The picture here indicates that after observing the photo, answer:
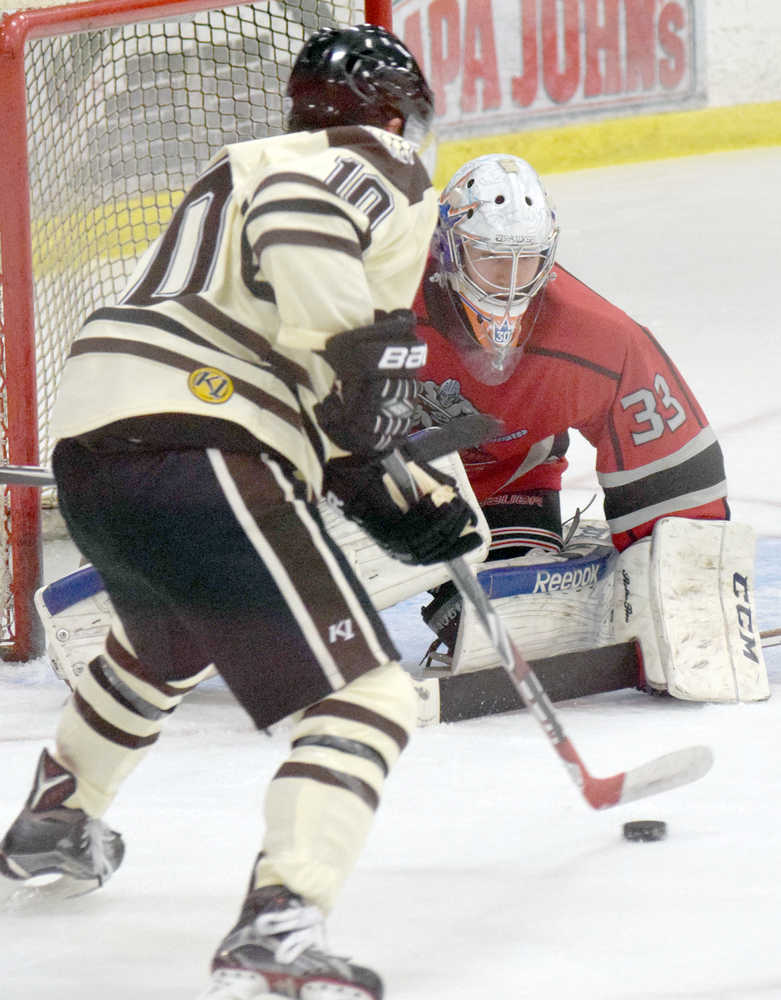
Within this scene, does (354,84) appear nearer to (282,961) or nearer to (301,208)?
(301,208)

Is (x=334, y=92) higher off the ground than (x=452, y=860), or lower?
higher

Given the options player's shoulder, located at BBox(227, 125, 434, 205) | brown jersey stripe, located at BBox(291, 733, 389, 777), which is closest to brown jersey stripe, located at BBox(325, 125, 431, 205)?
player's shoulder, located at BBox(227, 125, 434, 205)

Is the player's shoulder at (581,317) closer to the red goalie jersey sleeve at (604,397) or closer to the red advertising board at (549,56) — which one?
the red goalie jersey sleeve at (604,397)

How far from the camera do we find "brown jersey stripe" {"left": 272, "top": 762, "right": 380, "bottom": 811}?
1.49m

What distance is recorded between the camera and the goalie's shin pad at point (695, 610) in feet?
8.37

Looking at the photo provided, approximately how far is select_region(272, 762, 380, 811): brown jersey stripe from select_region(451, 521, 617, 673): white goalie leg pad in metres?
1.03

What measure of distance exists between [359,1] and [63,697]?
4.99 ft

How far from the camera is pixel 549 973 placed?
5.35ft

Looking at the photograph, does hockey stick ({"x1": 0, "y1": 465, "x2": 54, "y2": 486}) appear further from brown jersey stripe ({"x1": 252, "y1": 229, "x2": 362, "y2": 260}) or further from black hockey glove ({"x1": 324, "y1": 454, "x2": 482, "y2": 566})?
brown jersey stripe ({"x1": 252, "y1": 229, "x2": 362, "y2": 260})

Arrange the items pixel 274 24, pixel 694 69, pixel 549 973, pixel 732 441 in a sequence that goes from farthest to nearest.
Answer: pixel 694 69, pixel 732 441, pixel 274 24, pixel 549 973

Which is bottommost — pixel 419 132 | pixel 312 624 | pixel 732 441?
pixel 732 441

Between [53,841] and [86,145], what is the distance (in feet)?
6.10

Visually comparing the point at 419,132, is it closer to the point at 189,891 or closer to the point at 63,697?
the point at 189,891

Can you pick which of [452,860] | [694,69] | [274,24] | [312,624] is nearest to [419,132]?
[312,624]
